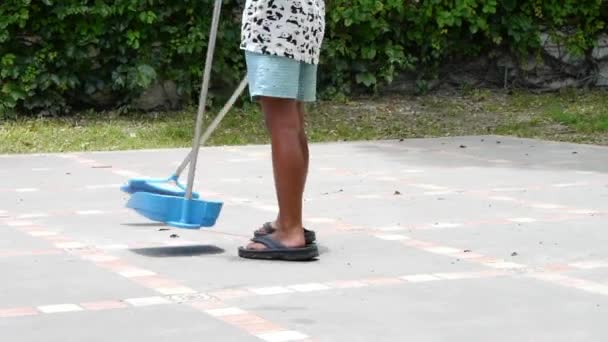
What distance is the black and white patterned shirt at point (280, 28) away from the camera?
5746 millimetres

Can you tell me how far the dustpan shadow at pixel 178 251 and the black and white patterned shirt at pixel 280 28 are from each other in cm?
93

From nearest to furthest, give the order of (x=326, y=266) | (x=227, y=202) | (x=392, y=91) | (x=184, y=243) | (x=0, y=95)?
(x=326, y=266) → (x=184, y=243) → (x=227, y=202) → (x=0, y=95) → (x=392, y=91)

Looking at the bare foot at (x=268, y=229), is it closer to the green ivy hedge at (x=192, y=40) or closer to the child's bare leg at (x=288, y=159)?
the child's bare leg at (x=288, y=159)

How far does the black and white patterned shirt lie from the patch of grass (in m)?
4.67

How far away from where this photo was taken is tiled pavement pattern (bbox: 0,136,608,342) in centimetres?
467

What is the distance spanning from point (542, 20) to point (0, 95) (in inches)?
216

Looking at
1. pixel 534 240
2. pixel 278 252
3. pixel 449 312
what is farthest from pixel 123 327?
pixel 534 240

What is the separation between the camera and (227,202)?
761 centimetres

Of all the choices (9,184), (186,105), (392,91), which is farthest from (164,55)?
(9,184)

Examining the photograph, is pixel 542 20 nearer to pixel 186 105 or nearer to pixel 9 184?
pixel 186 105

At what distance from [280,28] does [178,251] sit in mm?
1111

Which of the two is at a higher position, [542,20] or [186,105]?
[542,20]

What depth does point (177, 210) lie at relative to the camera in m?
6.02

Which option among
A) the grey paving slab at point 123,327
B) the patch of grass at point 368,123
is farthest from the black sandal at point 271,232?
the patch of grass at point 368,123
